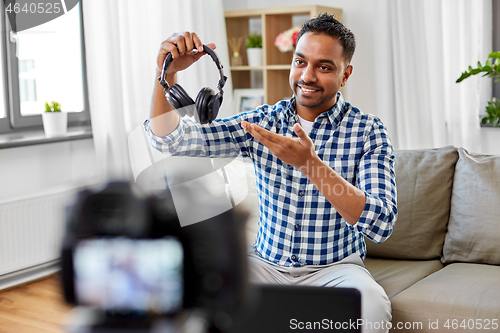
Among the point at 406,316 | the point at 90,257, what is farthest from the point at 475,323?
the point at 90,257

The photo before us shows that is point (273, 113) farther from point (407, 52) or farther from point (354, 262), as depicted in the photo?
point (407, 52)

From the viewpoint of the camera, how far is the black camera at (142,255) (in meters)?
0.38

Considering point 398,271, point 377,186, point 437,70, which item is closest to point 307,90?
point 377,186

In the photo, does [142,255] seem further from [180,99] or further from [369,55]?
[369,55]

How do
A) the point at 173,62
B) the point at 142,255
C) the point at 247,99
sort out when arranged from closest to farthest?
1. the point at 142,255
2. the point at 173,62
3. the point at 247,99

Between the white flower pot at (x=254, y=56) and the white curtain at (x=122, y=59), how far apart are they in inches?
17.6

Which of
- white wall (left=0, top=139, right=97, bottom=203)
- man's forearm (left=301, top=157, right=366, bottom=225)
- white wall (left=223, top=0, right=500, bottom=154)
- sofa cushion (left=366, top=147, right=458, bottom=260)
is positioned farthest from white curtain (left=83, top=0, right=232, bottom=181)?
man's forearm (left=301, top=157, right=366, bottom=225)

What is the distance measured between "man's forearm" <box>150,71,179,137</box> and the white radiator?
1.27m

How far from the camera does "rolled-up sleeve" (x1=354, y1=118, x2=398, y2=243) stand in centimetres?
108

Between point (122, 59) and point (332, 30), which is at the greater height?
point (122, 59)

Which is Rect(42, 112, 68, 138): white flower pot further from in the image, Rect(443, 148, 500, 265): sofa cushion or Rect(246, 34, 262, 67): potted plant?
Rect(443, 148, 500, 265): sofa cushion

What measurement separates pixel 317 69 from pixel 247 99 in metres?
2.20

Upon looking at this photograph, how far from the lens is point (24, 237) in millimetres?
2381

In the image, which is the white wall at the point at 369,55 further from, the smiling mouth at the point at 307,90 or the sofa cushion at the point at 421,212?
the smiling mouth at the point at 307,90
